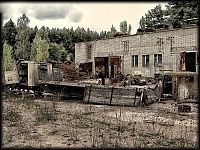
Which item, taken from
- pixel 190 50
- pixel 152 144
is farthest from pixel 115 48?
pixel 152 144

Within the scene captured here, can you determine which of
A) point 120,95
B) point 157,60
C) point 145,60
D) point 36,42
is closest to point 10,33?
point 36,42

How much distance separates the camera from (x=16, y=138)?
8.05 m

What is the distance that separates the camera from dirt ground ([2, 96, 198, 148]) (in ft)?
25.5

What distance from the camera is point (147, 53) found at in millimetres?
25172

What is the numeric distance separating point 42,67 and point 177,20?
20.2 meters

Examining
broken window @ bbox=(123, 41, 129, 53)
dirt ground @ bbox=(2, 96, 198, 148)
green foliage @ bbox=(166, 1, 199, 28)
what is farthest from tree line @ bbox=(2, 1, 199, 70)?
dirt ground @ bbox=(2, 96, 198, 148)

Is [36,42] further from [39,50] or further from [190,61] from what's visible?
[190,61]

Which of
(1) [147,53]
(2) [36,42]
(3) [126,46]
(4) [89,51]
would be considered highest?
(2) [36,42]

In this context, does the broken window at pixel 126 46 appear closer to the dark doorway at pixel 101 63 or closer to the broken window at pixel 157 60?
the dark doorway at pixel 101 63

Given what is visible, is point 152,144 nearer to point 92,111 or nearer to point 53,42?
point 92,111

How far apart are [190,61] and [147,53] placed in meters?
4.59

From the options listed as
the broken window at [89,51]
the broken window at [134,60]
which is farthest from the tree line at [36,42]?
the broken window at [134,60]

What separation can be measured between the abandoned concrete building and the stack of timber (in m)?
6.52

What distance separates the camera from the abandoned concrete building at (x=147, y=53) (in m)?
21.8
